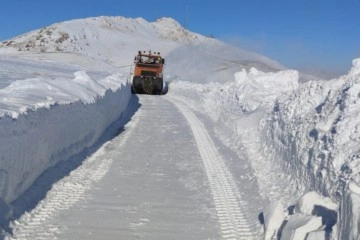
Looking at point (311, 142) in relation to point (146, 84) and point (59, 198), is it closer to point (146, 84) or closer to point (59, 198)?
point (59, 198)

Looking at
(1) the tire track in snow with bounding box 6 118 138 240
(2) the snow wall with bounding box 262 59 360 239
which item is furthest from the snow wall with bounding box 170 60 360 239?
(1) the tire track in snow with bounding box 6 118 138 240

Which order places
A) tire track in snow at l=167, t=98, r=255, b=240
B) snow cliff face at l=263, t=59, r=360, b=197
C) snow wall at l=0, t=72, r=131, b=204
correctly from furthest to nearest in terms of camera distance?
1. snow cliff face at l=263, t=59, r=360, b=197
2. snow wall at l=0, t=72, r=131, b=204
3. tire track in snow at l=167, t=98, r=255, b=240

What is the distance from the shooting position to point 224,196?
7930 mm

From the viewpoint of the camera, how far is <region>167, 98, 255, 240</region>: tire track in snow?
20.6 feet

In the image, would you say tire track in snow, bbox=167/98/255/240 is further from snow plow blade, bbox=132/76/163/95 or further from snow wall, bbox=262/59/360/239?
snow plow blade, bbox=132/76/163/95

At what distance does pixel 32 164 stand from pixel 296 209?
371 centimetres

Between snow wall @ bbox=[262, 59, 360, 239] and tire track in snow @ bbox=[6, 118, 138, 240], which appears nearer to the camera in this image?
snow wall @ bbox=[262, 59, 360, 239]

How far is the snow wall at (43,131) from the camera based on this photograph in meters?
6.42

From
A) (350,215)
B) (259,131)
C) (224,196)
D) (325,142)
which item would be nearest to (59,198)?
(224,196)

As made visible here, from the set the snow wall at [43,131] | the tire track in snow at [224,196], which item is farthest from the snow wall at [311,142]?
the snow wall at [43,131]

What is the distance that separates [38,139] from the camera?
7711 mm

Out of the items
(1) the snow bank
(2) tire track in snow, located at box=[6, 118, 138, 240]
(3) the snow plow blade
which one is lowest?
(2) tire track in snow, located at box=[6, 118, 138, 240]

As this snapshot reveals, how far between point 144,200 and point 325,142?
2.64 metres

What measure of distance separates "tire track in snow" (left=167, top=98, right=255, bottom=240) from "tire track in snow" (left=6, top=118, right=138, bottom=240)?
1869 mm
